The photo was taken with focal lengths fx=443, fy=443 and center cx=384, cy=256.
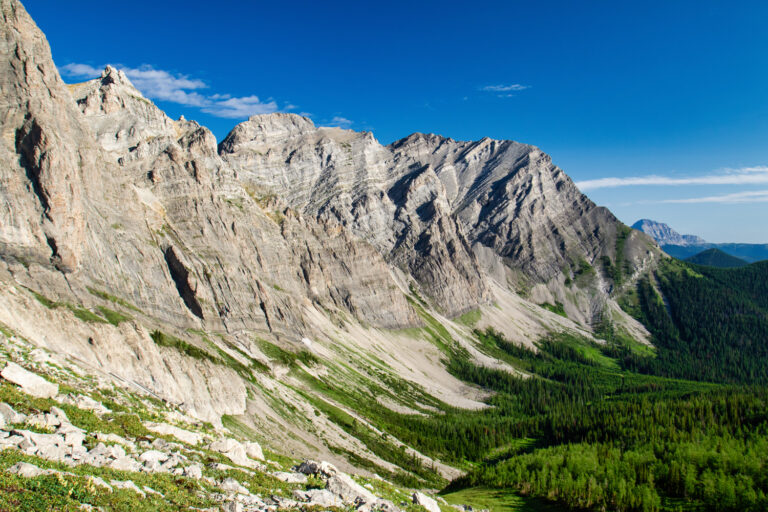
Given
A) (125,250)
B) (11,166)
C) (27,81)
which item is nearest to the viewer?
(11,166)

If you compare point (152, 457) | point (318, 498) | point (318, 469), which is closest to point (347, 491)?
point (318, 498)

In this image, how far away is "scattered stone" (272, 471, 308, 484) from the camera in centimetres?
3186

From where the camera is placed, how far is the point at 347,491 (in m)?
31.1

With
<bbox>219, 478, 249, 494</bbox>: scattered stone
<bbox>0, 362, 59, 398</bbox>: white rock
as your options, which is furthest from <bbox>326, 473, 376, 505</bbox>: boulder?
<bbox>0, 362, 59, 398</bbox>: white rock

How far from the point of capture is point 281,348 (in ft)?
447

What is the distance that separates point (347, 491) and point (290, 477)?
4.55m

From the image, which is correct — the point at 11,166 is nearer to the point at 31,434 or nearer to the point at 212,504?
the point at 31,434

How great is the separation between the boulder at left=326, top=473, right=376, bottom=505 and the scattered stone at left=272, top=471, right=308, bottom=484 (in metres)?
2.20

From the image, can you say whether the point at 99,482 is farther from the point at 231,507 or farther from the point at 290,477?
the point at 290,477

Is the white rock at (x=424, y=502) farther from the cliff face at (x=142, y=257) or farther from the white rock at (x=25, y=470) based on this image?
the cliff face at (x=142, y=257)

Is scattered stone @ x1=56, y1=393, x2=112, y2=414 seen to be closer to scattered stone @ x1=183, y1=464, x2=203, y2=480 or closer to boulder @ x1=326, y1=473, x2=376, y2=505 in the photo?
scattered stone @ x1=183, y1=464, x2=203, y2=480

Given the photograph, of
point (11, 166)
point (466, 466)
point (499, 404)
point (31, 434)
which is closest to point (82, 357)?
point (11, 166)

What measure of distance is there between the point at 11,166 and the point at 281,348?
79538mm

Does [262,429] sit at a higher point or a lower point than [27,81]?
lower
